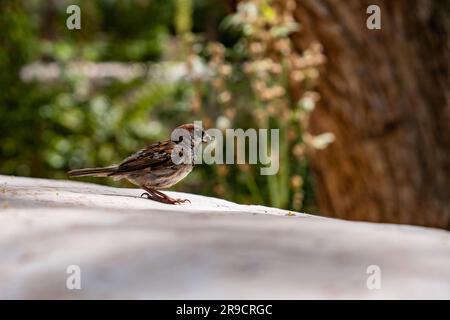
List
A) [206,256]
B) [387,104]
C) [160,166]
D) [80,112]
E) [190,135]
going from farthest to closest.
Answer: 1. [80,112]
2. [387,104]
3. [190,135]
4. [160,166]
5. [206,256]

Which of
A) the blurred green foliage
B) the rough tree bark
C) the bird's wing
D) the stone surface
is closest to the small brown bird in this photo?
the bird's wing

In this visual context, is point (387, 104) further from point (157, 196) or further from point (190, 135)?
point (157, 196)

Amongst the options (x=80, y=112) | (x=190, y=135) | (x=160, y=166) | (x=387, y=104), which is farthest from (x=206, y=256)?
(x=80, y=112)

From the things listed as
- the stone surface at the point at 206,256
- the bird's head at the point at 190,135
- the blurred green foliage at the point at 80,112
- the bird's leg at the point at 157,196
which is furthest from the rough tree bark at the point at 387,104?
the stone surface at the point at 206,256

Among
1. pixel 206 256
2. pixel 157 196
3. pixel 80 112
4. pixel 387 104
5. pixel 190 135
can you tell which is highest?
pixel 80 112

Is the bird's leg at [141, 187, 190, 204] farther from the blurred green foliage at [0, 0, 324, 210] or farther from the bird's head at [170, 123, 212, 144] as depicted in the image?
the blurred green foliage at [0, 0, 324, 210]

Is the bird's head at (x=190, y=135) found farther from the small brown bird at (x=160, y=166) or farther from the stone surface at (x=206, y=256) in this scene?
the stone surface at (x=206, y=256)
